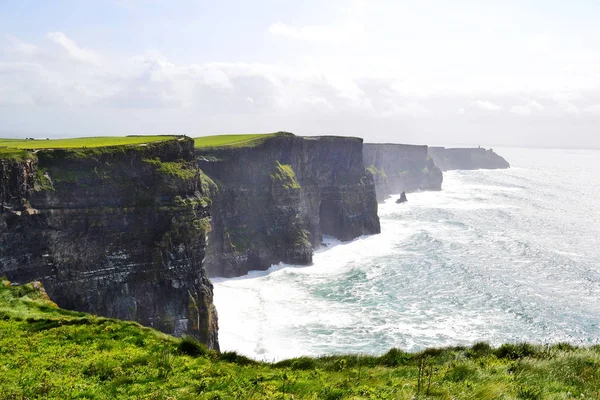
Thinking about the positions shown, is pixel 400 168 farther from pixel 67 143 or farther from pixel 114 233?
pixel 114 233

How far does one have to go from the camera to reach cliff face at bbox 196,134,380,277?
6762 centimetres

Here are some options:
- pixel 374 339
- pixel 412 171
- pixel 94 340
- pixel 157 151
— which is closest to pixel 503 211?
pixel 412 171

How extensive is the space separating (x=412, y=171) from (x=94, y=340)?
605ft

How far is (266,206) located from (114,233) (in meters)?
38.0

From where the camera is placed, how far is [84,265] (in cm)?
3638

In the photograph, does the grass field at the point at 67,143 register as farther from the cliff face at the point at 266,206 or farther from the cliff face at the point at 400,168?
the cliff face at the point at 400,168

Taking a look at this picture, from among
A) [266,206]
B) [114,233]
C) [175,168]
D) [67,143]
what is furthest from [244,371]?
[266,206]

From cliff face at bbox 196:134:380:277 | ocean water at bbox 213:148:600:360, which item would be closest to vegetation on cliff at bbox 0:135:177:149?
cliff face at bbox 196:134:380:277

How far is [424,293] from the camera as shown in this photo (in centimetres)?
5919

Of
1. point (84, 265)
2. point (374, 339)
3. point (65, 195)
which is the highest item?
point (65, 195)

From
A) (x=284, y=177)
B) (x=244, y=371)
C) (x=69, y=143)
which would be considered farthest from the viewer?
(x=284, y=177)

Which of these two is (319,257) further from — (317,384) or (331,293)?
(317,384)

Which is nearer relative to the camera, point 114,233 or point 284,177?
Result: point 114,233

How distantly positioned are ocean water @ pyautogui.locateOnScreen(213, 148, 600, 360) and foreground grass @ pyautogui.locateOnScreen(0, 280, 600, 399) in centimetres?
2376
